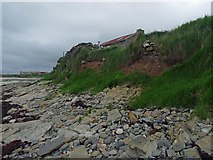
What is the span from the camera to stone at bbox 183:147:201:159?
634 cm

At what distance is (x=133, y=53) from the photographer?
15031 millimetres

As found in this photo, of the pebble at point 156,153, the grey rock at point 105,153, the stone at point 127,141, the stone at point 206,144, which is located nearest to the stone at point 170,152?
the pebble at point 156,153

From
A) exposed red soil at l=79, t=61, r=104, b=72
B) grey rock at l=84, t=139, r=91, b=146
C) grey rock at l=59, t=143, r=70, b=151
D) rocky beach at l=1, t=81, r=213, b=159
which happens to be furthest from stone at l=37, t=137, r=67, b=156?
exposed red soil at l=79, t=61, r=104, b=72

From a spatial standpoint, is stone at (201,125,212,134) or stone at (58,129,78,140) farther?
stone at (58,129,78,140)

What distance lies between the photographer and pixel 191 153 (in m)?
6.41

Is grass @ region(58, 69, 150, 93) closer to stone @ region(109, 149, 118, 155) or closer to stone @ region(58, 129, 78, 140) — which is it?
stone @ region(58, 129, 78, 140)

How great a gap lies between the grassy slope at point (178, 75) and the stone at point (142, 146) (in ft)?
5.24

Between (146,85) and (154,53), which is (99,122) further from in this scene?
(154,53)

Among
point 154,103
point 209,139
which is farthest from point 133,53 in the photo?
point 209,139

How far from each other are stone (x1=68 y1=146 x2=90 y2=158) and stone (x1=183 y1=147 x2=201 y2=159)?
2.32m

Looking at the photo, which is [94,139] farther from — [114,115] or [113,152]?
[114,115]

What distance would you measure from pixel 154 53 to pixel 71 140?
694 cm

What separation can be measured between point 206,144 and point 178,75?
4629 mm

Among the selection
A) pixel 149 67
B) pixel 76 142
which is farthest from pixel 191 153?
pixel 149 67
